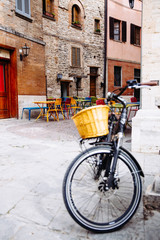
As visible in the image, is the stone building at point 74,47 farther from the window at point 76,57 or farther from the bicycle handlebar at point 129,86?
the bicycle handlebar at point 129,86

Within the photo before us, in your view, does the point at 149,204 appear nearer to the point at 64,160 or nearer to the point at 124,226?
A: the point at 124,226

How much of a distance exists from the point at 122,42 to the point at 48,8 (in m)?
7.63

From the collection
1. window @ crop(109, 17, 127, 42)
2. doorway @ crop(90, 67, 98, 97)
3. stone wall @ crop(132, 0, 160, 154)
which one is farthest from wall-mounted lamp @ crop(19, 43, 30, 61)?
window @ crop(109, 17, 127, 42)

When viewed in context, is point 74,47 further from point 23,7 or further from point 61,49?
point 23,7

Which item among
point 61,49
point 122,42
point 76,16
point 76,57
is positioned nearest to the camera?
point 61,49

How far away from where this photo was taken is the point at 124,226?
77.0 inches

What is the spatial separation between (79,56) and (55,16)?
3300mm

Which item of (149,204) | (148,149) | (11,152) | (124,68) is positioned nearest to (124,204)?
(149,204)

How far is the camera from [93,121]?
179 centimetres

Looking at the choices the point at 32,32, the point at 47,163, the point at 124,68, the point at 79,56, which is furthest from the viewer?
the point at 124,68

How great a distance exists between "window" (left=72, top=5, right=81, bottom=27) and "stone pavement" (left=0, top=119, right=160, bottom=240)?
14.1 meters

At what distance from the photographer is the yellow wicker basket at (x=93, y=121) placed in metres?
1.79

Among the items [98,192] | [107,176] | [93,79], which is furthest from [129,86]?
[93,79]

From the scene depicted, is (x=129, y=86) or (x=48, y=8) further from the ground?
(x=48, y=8)
